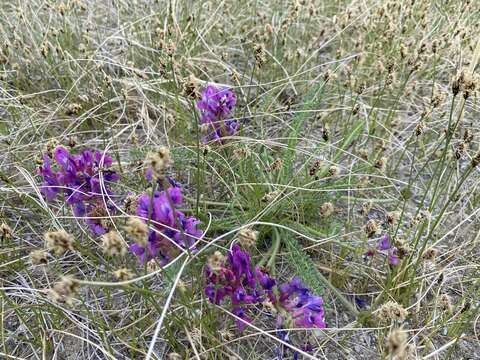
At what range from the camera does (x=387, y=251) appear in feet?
5.54

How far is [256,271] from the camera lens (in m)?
1.41

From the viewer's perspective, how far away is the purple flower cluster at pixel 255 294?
54.2 inches

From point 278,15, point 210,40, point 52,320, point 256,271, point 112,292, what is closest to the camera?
point 256,271

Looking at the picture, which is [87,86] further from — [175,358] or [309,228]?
[175,358]

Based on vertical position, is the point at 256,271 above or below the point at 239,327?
above

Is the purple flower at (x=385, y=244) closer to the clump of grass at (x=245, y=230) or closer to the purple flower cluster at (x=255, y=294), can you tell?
the clump of grass at (x=245, y=230)

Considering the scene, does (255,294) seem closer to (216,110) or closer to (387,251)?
(387,251)

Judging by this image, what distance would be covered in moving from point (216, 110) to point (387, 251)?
852 mm

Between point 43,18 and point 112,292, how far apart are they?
6.73ft

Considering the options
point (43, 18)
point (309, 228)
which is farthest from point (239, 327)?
point (43, 18)

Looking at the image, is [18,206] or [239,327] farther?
[18,206]

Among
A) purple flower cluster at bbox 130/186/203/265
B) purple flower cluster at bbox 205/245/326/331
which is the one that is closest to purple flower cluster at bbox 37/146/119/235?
purple flower cluster at bbox 130/186/203/265

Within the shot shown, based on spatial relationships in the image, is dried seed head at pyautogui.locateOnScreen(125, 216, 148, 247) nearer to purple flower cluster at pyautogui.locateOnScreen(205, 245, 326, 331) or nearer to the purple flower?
purple flower cluster at pyautogui.locateOnScreen(205, 245, 326, 331)

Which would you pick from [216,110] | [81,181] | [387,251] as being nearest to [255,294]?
[387,251]
